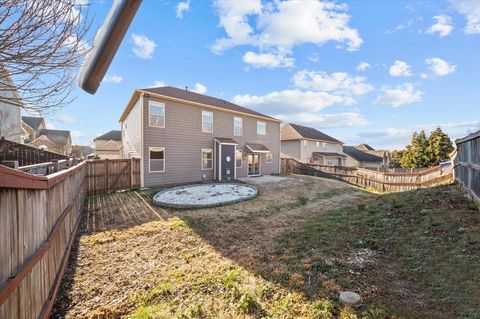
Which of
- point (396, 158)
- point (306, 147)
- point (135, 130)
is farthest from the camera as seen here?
point (396, 158)

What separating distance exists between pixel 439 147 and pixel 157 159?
29.9 metres

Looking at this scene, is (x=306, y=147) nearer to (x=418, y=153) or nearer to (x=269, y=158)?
(x=269, y=158)

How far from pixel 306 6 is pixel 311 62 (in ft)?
32.7

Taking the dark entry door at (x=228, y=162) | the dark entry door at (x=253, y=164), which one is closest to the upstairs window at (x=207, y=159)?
the dark entry door at (x=228, y=162)

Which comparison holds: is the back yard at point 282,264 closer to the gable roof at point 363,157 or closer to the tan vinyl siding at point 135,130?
the tan vinyl siding at point 135,130

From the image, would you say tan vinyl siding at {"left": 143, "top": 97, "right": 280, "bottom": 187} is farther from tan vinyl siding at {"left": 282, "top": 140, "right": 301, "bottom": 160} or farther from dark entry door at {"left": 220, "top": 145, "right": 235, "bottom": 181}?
tan vinyl siding at {"left": 282, "top": 140, "right": 301, "bottom": 160}

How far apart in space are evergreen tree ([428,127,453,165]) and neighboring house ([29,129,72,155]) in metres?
47.1

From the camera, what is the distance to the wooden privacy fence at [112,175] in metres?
12.0

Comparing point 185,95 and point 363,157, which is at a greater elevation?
point 185,95

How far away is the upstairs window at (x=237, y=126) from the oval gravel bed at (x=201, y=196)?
20.2 ft

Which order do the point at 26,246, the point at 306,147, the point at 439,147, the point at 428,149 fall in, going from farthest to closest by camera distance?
the point at 306,147 < the point at 428,149 < the point at 439,147 < the point at 26,246

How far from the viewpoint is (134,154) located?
1484 cm

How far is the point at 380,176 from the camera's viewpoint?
16.8m

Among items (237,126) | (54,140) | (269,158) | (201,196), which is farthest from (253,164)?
(54,140)
